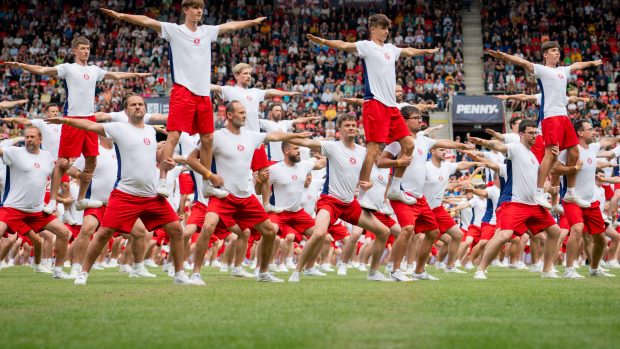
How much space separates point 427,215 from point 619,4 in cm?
3844

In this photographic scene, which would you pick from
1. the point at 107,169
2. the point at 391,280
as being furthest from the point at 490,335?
the point at 107,169

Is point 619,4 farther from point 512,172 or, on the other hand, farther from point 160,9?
point 512,172

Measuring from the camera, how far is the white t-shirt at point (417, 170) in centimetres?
1501

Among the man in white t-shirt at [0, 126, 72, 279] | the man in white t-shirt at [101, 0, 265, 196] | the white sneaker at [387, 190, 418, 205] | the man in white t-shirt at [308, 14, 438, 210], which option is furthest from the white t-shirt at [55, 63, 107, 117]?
the white sneaker at [387, 190, 418, 205]

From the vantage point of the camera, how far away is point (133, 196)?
1208 centimetres

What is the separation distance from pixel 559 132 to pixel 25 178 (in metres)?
9.29

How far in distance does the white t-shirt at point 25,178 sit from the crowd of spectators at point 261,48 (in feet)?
79.0

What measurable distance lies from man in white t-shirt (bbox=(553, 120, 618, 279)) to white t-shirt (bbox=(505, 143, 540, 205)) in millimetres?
501

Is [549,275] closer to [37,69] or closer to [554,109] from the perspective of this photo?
[554,109]

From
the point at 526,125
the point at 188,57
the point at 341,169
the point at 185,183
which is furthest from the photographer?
the point at 185,183

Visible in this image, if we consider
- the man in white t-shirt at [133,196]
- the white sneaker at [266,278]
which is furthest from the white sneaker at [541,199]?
the man in white t-shirt at [133,196]

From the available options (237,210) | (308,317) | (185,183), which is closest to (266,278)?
(237,210)

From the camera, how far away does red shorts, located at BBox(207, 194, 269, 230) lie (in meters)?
12.6

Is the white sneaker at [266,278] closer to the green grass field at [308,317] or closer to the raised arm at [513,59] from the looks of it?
the green grass field at [308,317]
